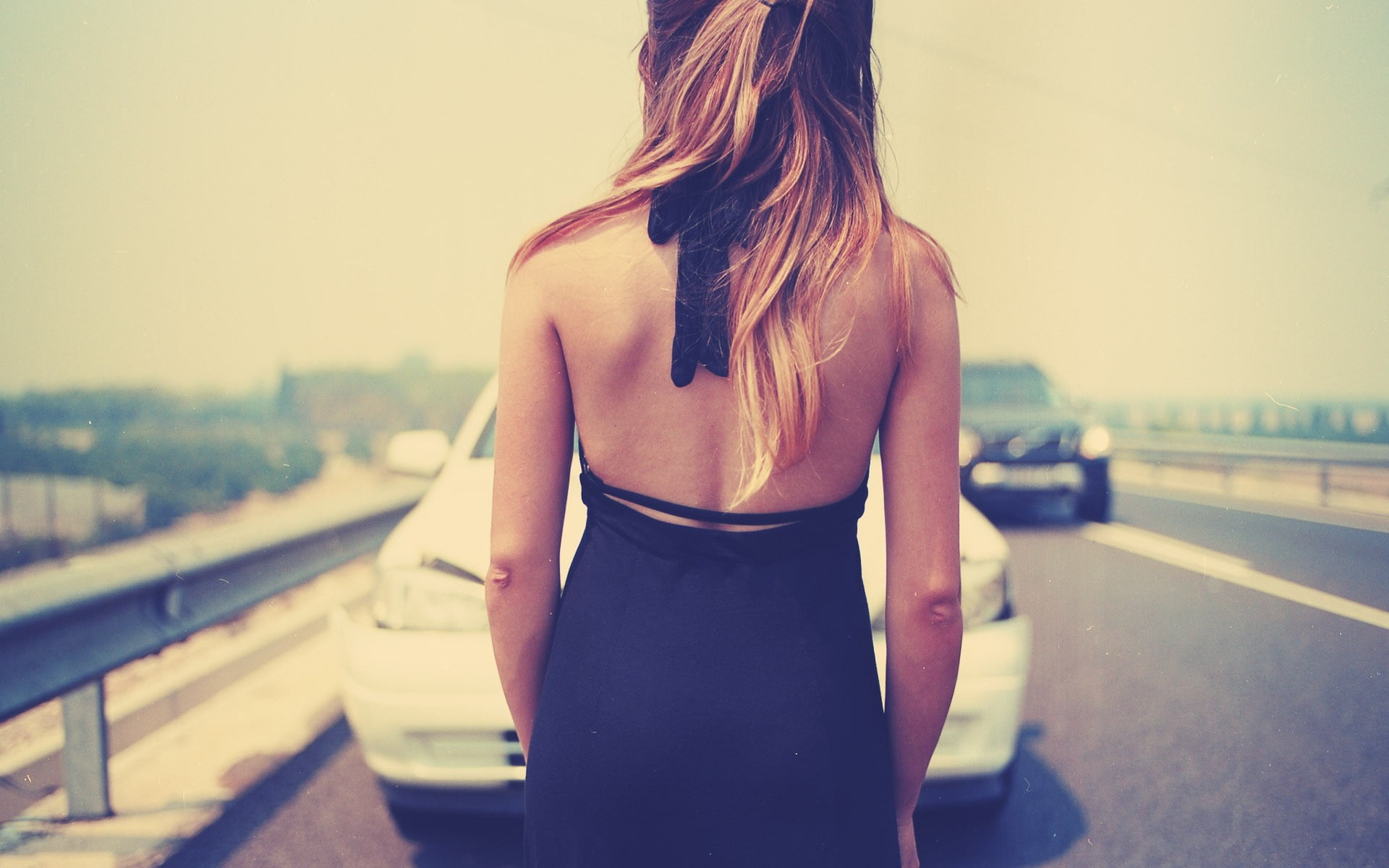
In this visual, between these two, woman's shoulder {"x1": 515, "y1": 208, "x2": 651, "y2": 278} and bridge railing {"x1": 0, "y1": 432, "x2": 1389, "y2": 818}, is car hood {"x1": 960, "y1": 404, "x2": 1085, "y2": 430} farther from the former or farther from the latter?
woman's shoulder {"x1": 515, "y1": 208, "x2": 651, "y2": 278}

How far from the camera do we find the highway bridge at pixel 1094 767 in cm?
292

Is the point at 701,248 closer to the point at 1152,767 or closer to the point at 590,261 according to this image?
the point at 590,261

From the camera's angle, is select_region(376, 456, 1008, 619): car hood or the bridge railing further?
select_region(376, 456, 1008, 619): car hood

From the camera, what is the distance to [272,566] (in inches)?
147

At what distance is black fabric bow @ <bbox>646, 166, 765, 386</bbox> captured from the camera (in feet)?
3.45

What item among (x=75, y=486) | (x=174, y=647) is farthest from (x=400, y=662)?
(x=75, y=486)

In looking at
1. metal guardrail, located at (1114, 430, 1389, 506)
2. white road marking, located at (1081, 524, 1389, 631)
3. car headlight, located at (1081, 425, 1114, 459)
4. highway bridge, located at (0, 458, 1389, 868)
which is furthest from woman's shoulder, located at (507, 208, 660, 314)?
metal guardrail, located at (1114, 430, 1389, 506)

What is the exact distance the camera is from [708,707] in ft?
3.50

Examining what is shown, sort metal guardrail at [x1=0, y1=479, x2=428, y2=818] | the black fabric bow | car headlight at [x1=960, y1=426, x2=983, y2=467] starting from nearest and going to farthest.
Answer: the black fabric bow < metal guardrail at [x1=0, y1=479, x2=428, y2=818] < car headlight at [x1=960, y1=426, x2=983, y2=467]

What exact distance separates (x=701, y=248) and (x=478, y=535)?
1971mm

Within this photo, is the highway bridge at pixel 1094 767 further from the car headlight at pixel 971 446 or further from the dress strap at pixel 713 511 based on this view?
the car headlight at pixel 971 446

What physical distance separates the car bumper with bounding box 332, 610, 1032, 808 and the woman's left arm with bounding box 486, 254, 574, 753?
1.33 metres

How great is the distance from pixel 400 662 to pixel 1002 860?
187 centimetres

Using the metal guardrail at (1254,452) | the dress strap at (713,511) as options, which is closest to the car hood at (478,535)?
the dress strap at (713,511)
